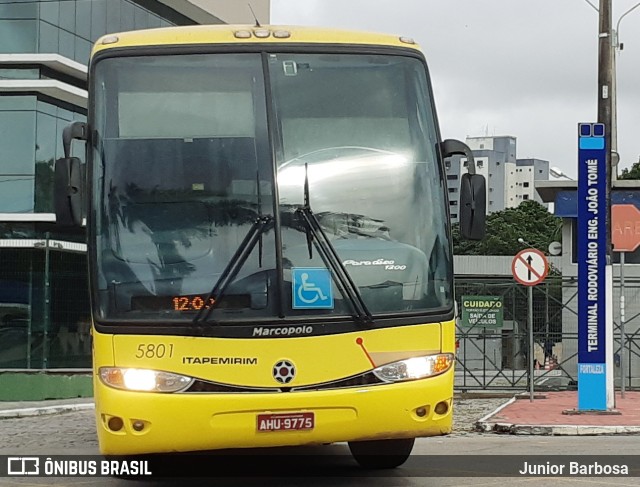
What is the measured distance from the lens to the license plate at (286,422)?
7.83 m

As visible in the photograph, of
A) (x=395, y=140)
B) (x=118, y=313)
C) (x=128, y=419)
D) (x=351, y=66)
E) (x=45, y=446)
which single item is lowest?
(x=45, y=446)

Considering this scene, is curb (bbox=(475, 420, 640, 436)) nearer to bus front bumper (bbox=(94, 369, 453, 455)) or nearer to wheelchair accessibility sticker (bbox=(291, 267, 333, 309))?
bus front bumper (bbox=(94, 369, 453, 455))

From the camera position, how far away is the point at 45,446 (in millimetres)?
13977

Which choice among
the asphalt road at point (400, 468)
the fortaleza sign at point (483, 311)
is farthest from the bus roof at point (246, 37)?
the fortaleza sign at point (483, 311)

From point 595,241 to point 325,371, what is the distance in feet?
29.8

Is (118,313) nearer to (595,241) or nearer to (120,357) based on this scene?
(120,357)

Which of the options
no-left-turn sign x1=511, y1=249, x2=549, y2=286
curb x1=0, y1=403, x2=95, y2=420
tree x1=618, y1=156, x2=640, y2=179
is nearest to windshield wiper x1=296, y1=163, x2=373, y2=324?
no-left-turn sign x1=511, y1=249, x2=549, y2=286

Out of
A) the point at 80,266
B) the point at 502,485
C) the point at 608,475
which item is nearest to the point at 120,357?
the point at 502,485

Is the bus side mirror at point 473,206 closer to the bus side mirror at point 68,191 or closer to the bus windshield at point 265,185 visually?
the bus windshield at point 265,185

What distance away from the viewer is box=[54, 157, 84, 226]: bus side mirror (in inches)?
330

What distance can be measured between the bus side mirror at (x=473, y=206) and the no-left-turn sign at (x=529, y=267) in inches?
424

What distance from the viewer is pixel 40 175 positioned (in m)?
29.8

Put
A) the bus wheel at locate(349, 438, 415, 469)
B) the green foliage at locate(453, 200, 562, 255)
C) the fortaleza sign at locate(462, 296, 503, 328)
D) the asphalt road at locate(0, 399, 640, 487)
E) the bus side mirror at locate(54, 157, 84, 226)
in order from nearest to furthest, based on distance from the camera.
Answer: the bus side mirror at locate(54, 157, 84, 226)
the asphalt road at locate(0, 399, 640, 487)
the bus wheel at locate(349, 438, 415, 469)
the fortaleza sign at locate(462, 296, 503, 328)
the green foliage at locate(453, 200, 562, 255)

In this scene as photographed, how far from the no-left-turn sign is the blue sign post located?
3.05 m
